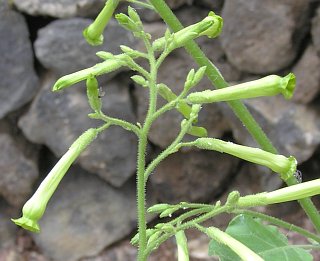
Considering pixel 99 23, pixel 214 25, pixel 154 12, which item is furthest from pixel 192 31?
pixel 154 12

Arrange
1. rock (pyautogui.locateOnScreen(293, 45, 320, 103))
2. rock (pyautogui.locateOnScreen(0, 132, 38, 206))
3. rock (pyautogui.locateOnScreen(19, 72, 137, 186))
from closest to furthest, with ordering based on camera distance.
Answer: rock (pyautogui.locateOnScreen(293, 45, 320, 103)) → rock (pyautogui.locateOnScreen(19, 72, 137, 186)) → rock (pyautogui.locateOnScreen(0, 132, 38, 206))

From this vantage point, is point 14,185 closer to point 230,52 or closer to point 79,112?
point 79,112

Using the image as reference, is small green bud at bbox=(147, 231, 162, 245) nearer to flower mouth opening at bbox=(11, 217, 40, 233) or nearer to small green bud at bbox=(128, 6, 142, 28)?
flower mouth opening at bbox=(11, 217, 40, 233)

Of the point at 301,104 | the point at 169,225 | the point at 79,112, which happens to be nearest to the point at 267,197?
the point at 169,225

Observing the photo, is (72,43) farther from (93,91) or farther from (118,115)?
(93,91)

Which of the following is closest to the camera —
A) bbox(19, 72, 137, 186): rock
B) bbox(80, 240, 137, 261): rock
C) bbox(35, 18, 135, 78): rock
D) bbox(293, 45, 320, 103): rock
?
bbox(293, 45, 320, 103): rock

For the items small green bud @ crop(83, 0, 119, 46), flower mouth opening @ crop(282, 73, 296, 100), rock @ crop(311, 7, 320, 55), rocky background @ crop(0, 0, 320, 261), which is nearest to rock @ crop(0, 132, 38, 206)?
rocky background @ crop(0, 0, 320, 261)
